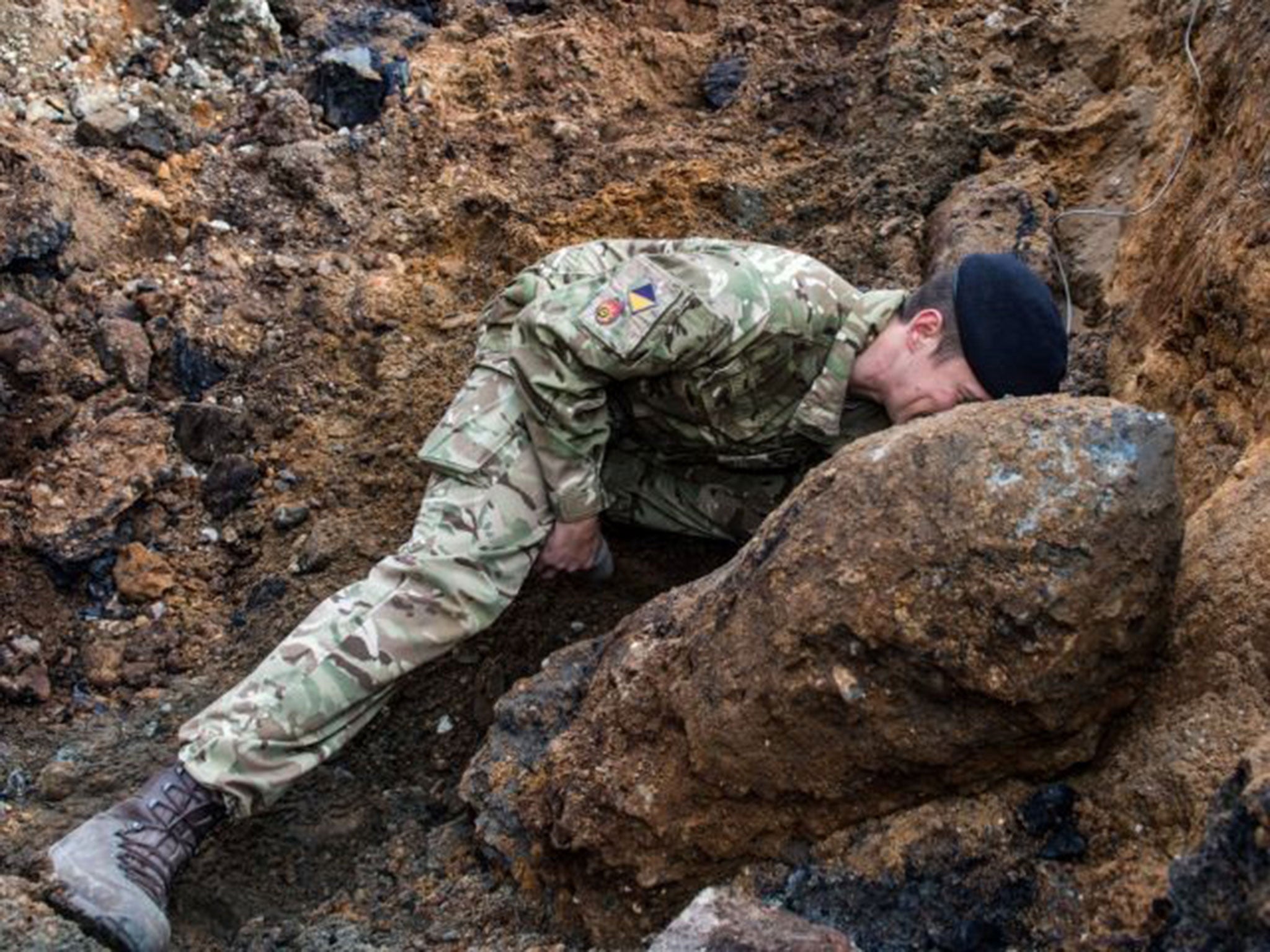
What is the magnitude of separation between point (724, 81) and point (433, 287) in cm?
121

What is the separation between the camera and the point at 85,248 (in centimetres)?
403

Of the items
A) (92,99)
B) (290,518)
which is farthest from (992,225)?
(92,99)

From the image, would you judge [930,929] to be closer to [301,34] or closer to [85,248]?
[85,248]

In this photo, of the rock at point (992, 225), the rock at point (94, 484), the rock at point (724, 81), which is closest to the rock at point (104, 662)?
the rock at point (94, 484)

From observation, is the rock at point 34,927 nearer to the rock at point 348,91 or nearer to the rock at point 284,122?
the rock at point 284,122

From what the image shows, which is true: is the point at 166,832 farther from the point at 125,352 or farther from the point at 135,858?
the point at 125,352

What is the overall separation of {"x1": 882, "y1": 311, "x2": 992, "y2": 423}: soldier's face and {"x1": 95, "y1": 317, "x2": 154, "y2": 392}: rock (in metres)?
2.03

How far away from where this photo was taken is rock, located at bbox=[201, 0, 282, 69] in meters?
4.72

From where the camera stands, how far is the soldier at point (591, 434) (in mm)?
2670

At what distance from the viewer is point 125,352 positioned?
3820 millimetres

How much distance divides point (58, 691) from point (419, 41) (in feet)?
8.43

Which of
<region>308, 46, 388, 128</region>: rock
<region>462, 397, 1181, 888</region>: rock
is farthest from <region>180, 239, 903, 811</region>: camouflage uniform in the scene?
<region>308, 46, 388, 128</region>: rock

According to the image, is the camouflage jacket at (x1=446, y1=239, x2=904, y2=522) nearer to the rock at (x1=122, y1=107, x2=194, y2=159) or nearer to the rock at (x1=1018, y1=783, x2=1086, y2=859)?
the rock at (x1=1018, y1=783, x2=1086, y2=859)

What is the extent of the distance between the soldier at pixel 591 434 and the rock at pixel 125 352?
1.08 meters
